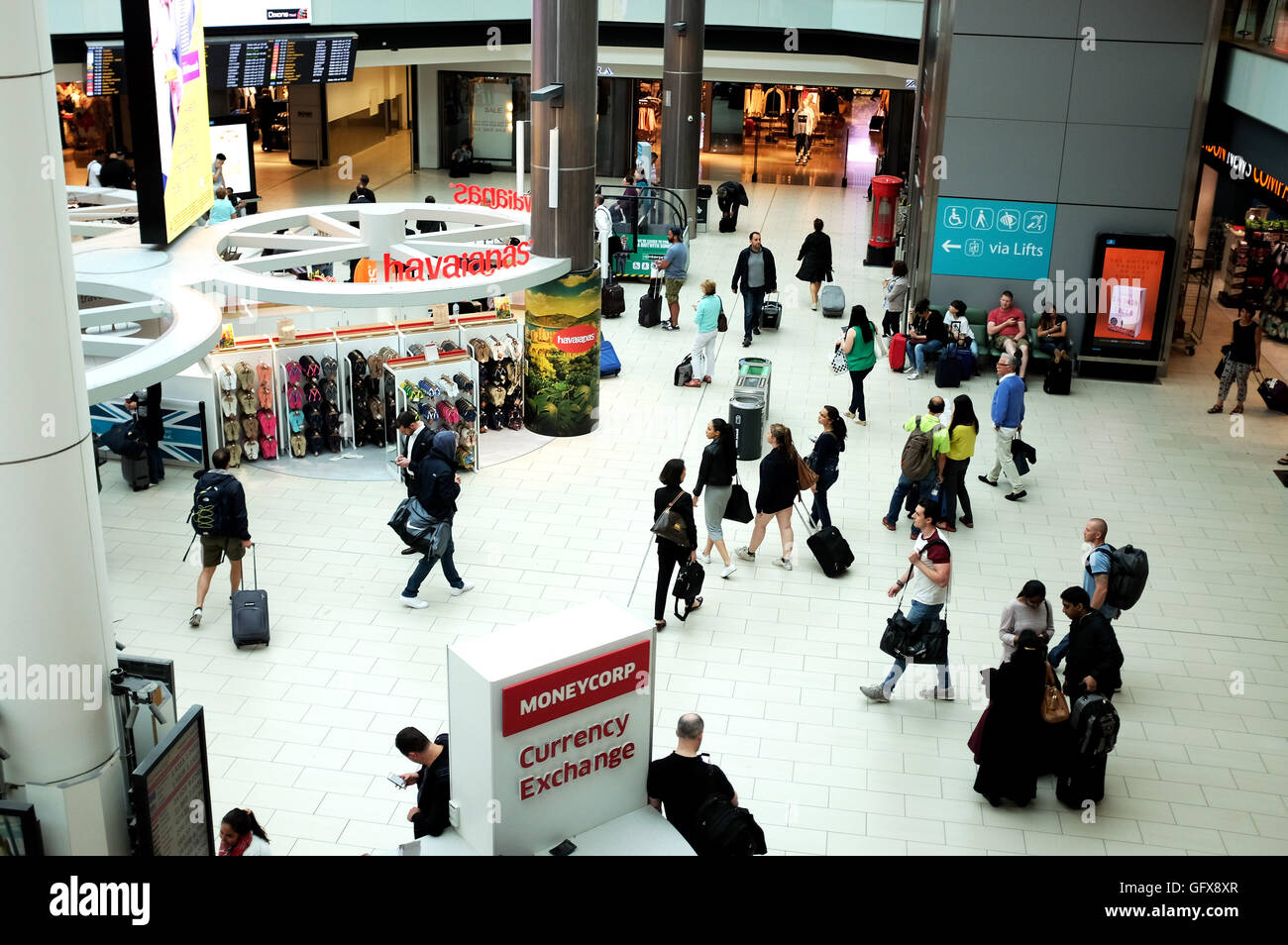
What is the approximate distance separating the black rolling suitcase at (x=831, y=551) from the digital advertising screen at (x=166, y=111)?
294 inches

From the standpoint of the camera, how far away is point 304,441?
44.7ft

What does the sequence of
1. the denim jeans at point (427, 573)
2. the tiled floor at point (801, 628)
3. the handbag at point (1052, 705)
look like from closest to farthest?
the handbag at point (1052, 705)
the tiled floor at point (801, 628)
the denim jeans at point (427, 573)

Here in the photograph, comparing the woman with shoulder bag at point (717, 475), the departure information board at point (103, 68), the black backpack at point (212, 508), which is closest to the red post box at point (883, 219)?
the departure information board at point (103, 68)

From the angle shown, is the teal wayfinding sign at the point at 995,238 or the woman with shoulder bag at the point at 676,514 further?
the teal wayfinding sign at the point at 995,238

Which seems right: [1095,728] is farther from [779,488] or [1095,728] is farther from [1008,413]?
[1008,413]

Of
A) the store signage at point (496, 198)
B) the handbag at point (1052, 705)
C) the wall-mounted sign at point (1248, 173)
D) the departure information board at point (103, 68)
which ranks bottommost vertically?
the handbag at point (1052, 705)

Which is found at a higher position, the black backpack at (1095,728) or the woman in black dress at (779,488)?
the woman in black dress at (779,488)

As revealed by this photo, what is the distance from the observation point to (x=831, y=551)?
1126 centimetres

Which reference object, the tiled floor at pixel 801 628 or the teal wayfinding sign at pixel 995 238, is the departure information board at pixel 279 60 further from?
the teal wayfinding sign at pixel 995 238

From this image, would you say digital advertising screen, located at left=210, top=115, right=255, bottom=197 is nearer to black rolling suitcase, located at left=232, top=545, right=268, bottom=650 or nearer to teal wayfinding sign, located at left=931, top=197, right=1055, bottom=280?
teal wayfinding sign, located at left=931, top=197, right=1055, bottom=280

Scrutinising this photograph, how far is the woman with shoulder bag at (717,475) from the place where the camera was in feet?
35.1

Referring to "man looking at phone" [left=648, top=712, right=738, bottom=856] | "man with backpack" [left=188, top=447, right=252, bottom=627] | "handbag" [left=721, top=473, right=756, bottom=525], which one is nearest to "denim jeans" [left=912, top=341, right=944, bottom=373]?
"handbag" [left=721, top=473, right=756, bottom=525]

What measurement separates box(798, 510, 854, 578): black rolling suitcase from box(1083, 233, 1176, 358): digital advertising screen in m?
7.62
